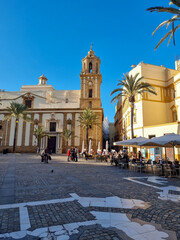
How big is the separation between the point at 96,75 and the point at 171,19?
29.3 metres

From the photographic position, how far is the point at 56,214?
3854 millimetres

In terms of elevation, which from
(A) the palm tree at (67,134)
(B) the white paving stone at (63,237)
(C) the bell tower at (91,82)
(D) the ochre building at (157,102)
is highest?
(C) the bell tower at (91,82)

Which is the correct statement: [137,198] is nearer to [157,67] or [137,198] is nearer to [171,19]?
[171,19]

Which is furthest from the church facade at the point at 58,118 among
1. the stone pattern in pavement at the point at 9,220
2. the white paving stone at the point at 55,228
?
the white paving stone at the point at 55,228

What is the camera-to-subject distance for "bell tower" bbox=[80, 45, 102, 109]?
125ft

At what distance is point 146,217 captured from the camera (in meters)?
3.78

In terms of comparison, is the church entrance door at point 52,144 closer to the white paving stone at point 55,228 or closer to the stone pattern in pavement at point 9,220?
the stone pattern in pavement at point 9,220

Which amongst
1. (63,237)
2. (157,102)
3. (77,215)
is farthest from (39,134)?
(63,237)

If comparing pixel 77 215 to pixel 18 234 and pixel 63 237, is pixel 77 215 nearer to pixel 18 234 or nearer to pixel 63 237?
pixel 63 237

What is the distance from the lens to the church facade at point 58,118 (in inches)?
1450

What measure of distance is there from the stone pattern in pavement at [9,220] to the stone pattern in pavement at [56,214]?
29 cm

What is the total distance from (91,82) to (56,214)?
123ft

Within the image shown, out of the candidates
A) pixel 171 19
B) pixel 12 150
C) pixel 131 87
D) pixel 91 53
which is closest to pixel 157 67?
pixel 131 87

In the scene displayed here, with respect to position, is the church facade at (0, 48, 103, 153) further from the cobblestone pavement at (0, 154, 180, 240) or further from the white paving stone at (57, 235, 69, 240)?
the white paving stone at (57, 235, 69, 240)
